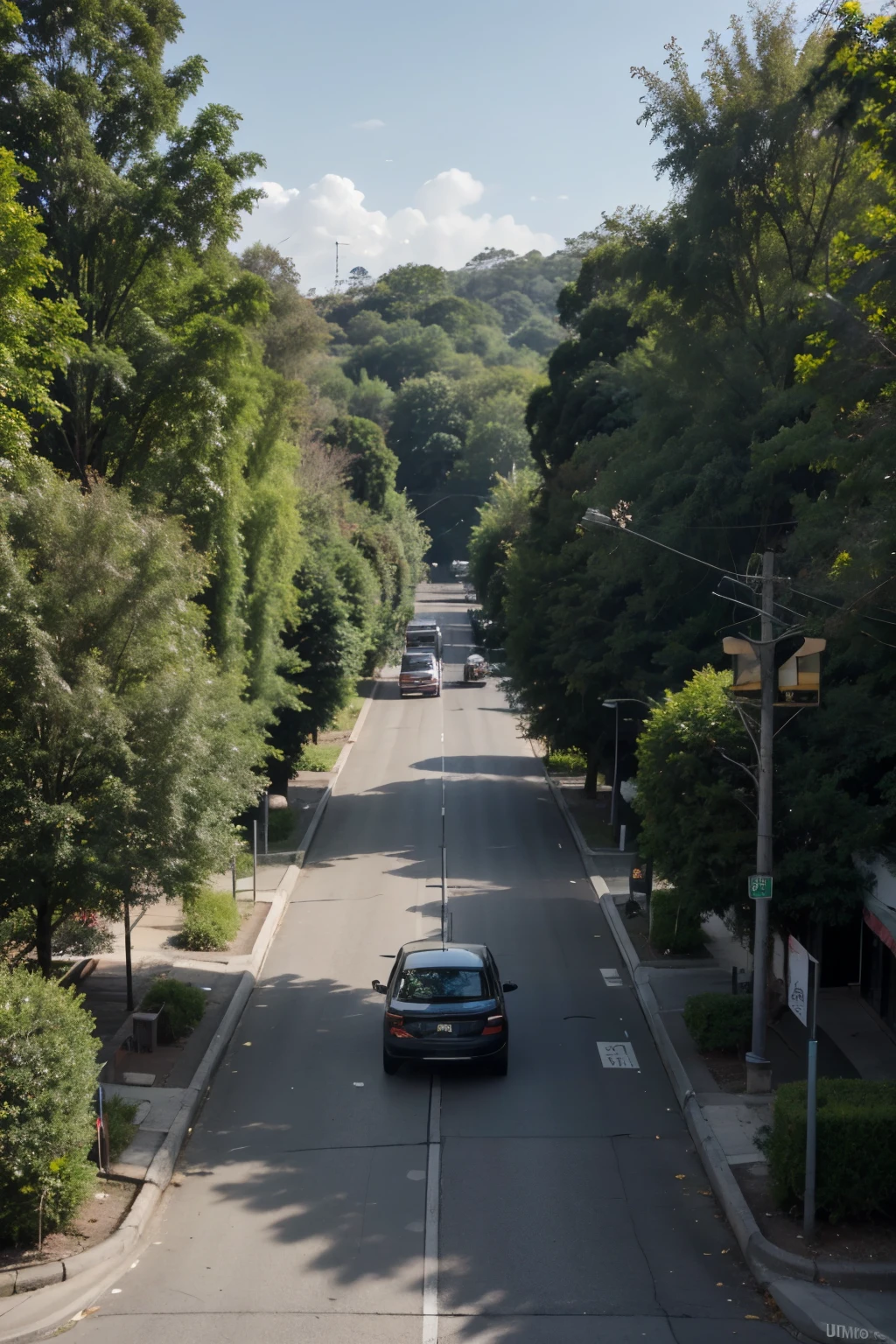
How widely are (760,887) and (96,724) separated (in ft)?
27.0

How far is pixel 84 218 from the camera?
21812mm

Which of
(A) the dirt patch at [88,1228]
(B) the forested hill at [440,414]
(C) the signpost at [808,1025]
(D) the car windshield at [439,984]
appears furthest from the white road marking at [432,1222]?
(B) the forested hill at [440,414]

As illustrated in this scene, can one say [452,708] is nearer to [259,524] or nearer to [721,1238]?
[259,524]

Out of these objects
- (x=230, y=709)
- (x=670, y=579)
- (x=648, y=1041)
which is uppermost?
(x=670, y=579)

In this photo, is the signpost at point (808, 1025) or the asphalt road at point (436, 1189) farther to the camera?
the signpost at point (808, 1025)

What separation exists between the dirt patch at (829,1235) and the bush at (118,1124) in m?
6.39

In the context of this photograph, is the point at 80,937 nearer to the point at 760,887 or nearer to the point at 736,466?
the point at 760,887

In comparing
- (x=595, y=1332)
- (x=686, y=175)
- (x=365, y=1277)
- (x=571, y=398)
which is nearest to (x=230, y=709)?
(x=365, y=1277)

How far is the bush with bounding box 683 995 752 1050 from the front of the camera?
15891 millimetres

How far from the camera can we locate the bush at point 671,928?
70.1 ft

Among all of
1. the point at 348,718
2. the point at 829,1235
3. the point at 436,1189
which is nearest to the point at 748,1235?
the point at 829,1235

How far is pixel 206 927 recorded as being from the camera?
2203 centimetres

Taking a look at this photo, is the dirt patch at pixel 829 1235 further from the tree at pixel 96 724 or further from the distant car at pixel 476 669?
the distant car at pixel 476 669

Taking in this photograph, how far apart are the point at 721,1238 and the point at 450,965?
5593 mm
